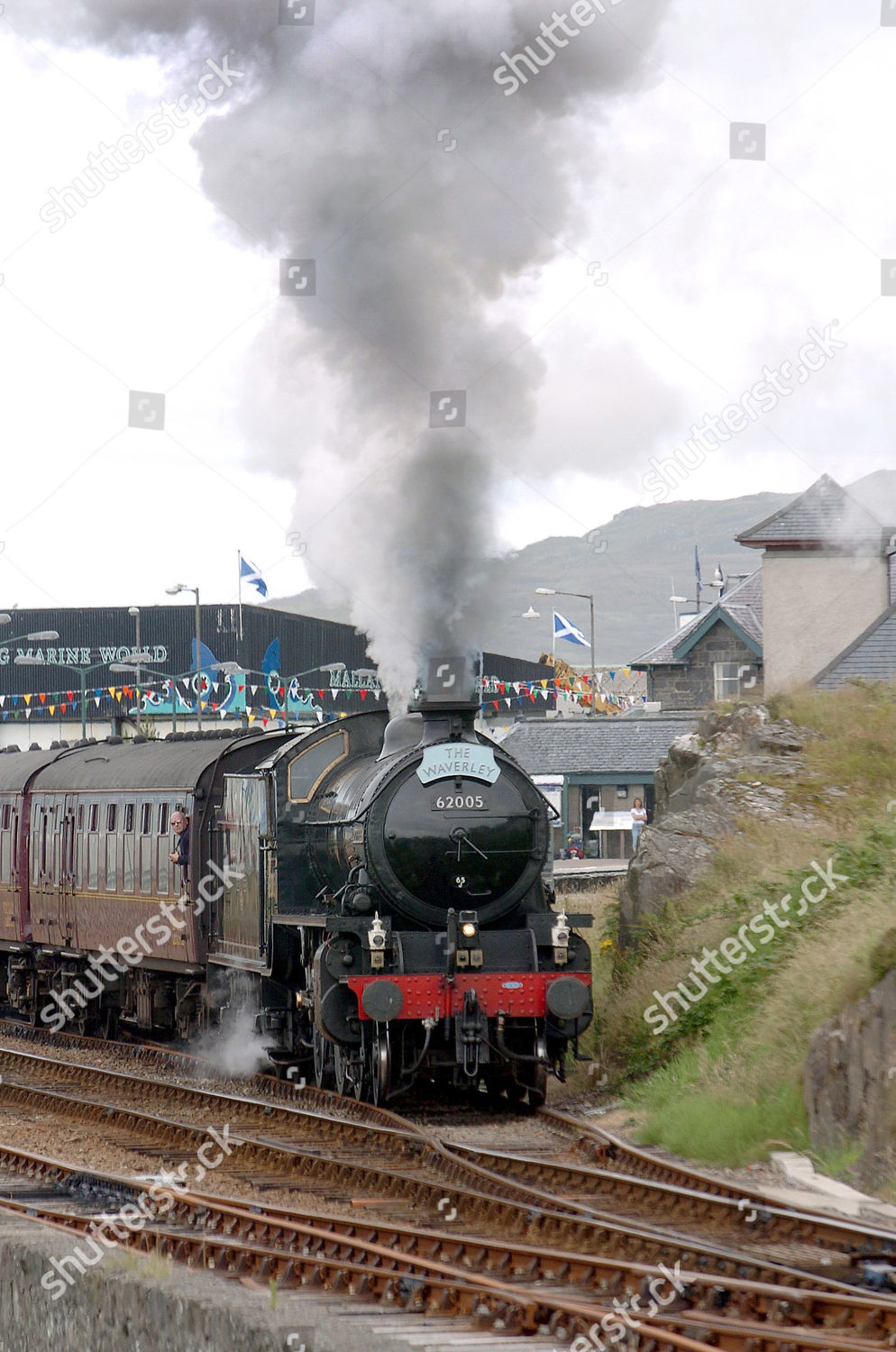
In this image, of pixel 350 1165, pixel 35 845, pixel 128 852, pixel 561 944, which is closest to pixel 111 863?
pixel 128 852

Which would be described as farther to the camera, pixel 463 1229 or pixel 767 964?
pixel 767 964

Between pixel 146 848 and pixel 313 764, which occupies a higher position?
pixel 313 764

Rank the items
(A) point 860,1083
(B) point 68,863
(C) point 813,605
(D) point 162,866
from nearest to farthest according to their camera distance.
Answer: (A) point 860,1083
(D) point 162,866
(B) point 68,863
(C) point 813,605

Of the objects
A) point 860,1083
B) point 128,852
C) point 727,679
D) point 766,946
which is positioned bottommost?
point 860,1083

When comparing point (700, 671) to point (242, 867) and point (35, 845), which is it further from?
point (242, 867)

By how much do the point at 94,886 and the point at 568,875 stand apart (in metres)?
14.9

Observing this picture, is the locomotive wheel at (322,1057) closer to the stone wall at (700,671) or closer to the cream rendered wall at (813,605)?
the cream rendered wall at (813,605)

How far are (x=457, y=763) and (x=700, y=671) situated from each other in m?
38.8

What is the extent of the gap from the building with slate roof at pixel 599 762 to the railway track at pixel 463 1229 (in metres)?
34.5

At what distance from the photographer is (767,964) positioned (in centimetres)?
1397

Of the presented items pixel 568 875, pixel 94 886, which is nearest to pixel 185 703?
pixel 568 875

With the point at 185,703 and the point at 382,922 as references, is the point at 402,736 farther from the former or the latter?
the point at 185,703

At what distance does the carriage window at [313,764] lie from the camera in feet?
48.6

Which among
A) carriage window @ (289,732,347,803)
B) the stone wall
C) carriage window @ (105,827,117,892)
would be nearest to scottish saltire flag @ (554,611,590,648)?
the stone wall
